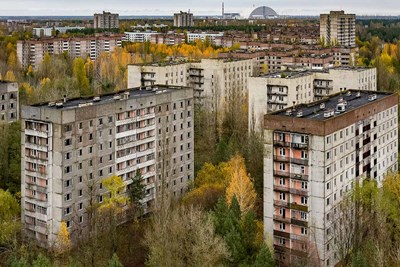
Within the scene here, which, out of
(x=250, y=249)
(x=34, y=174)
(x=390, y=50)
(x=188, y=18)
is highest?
(x=188, y=18)

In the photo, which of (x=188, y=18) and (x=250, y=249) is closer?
(x=250, y=249)

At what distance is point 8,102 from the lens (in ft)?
130

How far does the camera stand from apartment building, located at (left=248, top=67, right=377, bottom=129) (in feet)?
123

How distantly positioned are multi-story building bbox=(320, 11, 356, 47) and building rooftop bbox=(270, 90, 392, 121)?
5691cm

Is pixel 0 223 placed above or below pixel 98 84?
below

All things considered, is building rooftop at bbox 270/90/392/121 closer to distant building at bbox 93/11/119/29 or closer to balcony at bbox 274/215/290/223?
balcony at bbox 274/215/290/223

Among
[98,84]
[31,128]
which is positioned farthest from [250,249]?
[98,84]

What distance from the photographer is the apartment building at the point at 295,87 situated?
37.5 meters

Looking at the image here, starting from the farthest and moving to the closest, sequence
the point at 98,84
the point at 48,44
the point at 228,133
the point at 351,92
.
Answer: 1. the point at 48,44
2. the point at 98,84
3. the point at 228,133
4. the point at 351,92

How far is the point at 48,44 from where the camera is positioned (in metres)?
78.6

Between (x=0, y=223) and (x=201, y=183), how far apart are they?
11.0 meters

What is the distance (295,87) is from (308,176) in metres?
15.3

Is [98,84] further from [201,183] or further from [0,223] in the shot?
[0,223]

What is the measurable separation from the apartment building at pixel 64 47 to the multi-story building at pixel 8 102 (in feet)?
113
